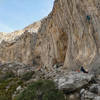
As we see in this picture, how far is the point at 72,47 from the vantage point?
46.9 ft

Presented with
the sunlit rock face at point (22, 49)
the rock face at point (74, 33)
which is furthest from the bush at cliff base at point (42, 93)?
the sunlit rock face at point (22, 49)

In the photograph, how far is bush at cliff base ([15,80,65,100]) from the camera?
19.7 ft

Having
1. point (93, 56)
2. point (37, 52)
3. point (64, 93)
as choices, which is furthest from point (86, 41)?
point (37, 52)

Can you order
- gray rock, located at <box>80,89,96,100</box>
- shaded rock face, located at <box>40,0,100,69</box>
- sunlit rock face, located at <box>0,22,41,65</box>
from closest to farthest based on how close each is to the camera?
gray rock, located at <box>80,89,96,100</box>, shaded rock face, located at <box>40,0,100,69</box>, sunlit rock face, located at <box>0,22,41,65</box>

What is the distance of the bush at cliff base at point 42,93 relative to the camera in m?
5.99

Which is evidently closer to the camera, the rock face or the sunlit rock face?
the rock face

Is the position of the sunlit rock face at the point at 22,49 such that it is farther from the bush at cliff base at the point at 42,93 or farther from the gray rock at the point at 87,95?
the gray rock at the point at 87,95

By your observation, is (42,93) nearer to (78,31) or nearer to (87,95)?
(87,95)

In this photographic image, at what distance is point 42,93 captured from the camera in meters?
6.38

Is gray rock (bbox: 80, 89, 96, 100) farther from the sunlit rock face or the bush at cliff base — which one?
the sunlit rock face

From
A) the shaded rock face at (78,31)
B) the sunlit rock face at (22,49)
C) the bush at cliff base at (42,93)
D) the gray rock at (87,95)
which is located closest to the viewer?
the gray rock at (87,95)

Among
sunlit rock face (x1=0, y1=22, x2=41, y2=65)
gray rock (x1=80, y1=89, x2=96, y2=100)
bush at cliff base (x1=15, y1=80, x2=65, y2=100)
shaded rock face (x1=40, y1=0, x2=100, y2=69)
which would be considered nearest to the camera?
gray rock (x1=80, y1=89, x2=96, y2=100)

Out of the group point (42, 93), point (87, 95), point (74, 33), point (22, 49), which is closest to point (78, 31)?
point (74, 33)

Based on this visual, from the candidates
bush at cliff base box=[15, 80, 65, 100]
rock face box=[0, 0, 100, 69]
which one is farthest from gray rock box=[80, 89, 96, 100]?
rock face box=[0, 0, 100, 69]
